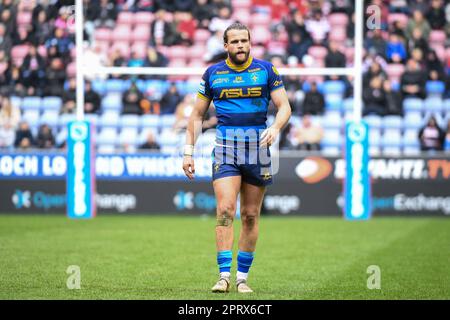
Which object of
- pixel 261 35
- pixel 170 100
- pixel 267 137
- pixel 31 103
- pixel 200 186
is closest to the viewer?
pixel 267 137

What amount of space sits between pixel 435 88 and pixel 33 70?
26.6ft

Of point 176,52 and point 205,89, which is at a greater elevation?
point 176,52

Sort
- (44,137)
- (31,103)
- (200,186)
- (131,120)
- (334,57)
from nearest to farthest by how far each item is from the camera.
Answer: (200,186) → (334,57) → (44,137) → (131,120) → (31,103)

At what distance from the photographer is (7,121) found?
19.1m

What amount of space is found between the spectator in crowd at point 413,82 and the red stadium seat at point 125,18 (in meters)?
5.59

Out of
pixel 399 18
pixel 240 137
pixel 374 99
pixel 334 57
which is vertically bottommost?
pixel 240 137

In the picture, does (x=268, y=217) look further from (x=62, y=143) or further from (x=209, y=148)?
(x=62, y=143)

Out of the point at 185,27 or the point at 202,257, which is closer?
the point at 202,257

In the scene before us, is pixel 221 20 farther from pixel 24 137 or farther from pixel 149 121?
pixel 24 137

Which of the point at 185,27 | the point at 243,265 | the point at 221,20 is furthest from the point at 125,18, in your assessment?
the point at 243,265

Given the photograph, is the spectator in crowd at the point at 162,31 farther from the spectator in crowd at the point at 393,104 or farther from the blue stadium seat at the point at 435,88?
the blue stadium seat at the point at 435,88

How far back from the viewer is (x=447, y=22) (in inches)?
789

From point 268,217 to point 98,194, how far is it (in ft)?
10.4
